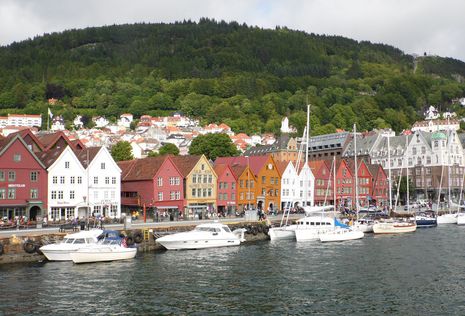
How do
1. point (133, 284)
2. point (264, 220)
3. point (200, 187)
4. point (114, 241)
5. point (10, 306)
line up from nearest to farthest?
point (10, 306) → point (133, 284) → point (114, 241) → point (264, 220) → point (200, 187)

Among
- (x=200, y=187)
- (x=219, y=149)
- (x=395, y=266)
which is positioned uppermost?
(x=219, y=149)

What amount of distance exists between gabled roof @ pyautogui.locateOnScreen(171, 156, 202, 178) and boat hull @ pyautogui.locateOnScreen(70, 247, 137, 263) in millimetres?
36154

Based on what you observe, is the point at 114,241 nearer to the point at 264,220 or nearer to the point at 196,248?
the point at 196,248

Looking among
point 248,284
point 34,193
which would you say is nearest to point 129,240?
point 248,284

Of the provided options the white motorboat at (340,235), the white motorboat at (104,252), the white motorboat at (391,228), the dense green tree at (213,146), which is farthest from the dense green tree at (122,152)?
the white motorboat at (104,252)

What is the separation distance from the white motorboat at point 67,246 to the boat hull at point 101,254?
2.79ft

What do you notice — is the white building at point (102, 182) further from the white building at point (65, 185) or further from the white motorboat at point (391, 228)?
the white motorboat at point (391, 228)

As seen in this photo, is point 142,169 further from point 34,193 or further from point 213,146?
point 213,146

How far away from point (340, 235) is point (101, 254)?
29817mm

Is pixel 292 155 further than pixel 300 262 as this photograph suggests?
Yes

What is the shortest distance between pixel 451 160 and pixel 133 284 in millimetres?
115196

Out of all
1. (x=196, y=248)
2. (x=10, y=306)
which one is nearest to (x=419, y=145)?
(x=196, y=248)

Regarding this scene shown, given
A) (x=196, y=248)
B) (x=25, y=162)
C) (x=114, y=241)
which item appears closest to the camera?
(x=114, y=241)

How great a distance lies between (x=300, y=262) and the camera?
49281 mm
